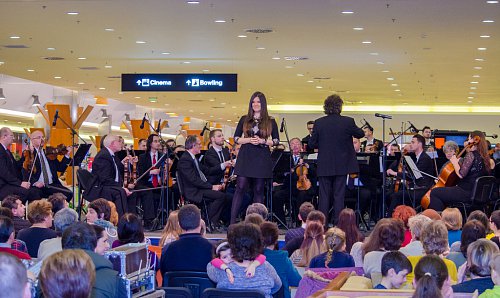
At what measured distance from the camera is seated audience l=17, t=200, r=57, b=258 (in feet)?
24.5

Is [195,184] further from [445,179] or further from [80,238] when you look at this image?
[80,238]

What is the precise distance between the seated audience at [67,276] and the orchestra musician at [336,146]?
6916mm

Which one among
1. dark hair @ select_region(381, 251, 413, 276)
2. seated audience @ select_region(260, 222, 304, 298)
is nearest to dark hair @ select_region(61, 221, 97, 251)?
seated audience @ select_region(260, 222, 304, 298)

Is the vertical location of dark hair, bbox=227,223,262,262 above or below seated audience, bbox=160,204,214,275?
above

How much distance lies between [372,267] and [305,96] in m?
24.4

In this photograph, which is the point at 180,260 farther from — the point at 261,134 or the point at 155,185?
the point at 155,185

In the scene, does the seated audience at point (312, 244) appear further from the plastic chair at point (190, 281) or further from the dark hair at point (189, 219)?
the plastic chair at point (190, 281)

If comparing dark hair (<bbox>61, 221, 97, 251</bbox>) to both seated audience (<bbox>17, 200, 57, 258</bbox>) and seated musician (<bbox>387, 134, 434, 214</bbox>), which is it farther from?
seated musician (<bbox>387, 134, 434, 214</bbox>)

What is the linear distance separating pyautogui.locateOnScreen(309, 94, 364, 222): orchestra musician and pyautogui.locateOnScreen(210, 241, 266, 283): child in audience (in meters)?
4.67

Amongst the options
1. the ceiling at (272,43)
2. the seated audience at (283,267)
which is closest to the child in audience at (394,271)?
the seated audience at (283,267)

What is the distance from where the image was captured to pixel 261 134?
10289 millimetres

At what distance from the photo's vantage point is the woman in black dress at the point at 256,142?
10.2 metres

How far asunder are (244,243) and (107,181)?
6982 mm

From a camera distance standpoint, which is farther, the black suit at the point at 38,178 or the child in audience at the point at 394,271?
the black suit at the point at 38,178
